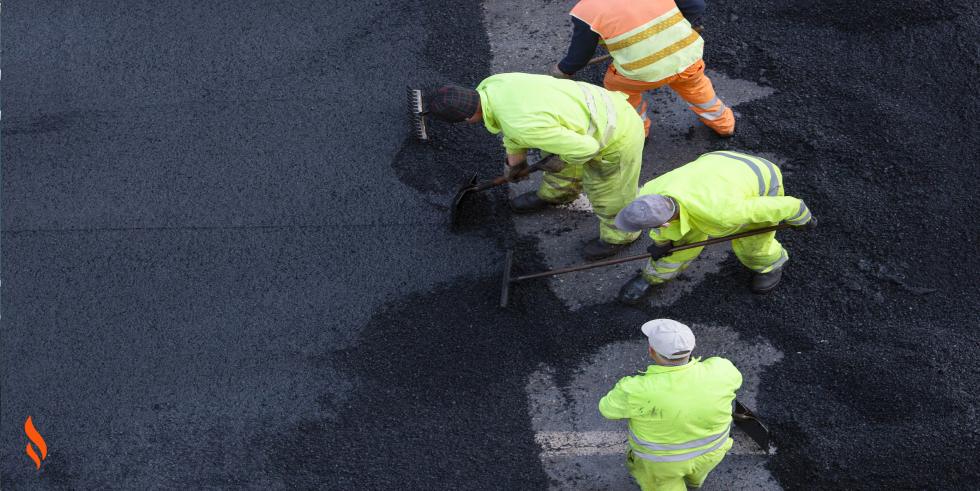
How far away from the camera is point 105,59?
15.5ft

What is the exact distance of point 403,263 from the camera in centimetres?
403

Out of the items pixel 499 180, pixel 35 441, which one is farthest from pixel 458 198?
pixel 35 441

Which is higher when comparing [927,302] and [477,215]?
[477,215]

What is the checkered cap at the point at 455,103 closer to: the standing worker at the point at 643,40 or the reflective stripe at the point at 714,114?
the standing worker at the point at 643,40

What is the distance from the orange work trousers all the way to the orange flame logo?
14.0ft

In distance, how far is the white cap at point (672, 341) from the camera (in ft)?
9.04

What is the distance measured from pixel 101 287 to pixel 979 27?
21.6 feet

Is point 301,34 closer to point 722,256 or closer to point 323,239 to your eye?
point 323,239

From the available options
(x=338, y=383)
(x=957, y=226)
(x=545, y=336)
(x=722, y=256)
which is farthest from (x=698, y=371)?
(x=957, y=226)

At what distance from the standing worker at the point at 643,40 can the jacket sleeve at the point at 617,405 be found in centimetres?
194

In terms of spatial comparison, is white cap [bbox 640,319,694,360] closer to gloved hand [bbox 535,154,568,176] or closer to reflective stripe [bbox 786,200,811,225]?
reflective stripe [bbox 786,200,811,225]

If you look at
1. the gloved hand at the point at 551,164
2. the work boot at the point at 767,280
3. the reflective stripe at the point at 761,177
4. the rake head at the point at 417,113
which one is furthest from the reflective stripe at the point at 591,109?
the work boot at the point at 767,280

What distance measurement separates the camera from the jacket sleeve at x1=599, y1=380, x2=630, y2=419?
292cm

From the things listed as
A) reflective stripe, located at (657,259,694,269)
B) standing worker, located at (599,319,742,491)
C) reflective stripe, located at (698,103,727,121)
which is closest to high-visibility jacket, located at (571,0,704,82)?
reflective stripe, located at (698,103,727,121)
